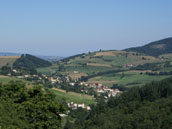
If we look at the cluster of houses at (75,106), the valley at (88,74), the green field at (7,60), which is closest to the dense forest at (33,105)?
the valley at (88,74)

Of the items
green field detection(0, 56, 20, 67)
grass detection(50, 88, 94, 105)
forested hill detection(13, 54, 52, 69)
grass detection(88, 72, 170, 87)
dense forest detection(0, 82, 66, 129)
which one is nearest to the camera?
dense forest detection(0, 82, 66, 129)

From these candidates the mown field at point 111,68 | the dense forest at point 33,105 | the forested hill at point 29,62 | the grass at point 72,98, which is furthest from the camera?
the forested hill at point 29,62

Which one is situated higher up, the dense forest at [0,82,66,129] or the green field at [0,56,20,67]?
the green field at [0,56,20,67]

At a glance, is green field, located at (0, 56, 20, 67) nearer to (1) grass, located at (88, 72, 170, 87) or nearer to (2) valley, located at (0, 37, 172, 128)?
(2) valley, located at (0, 37, 172, 128)

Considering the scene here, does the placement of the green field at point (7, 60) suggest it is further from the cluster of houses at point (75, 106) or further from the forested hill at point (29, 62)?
the cluster of houses at point (75, 106)

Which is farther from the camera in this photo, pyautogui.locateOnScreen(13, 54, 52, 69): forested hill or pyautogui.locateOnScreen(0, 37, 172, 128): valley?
pyautogui.locateOnScreen(13, 54, 52, 69): forested hill

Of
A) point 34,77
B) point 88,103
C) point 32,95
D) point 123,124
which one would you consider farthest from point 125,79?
point 32,95

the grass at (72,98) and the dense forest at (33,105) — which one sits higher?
the dense forest at (33,105)

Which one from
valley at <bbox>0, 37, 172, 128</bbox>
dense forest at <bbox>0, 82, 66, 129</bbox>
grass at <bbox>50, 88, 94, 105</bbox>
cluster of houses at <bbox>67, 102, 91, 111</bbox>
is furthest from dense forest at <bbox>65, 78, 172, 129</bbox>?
grass at <bbox>50, 88, 94, 105</bbox>

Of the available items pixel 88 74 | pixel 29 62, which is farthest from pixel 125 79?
pixel 29 62

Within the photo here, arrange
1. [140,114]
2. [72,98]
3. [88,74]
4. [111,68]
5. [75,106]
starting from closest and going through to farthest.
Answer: [140,114] → [75,106] → [72,98] → [88,74] → [111,68]

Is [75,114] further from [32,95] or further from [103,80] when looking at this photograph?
[103,80]

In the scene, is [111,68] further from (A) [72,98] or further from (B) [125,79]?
(A) [72,98]

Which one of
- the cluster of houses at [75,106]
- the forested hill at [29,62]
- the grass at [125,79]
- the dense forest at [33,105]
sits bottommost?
the cluster of houses at [75,106]
